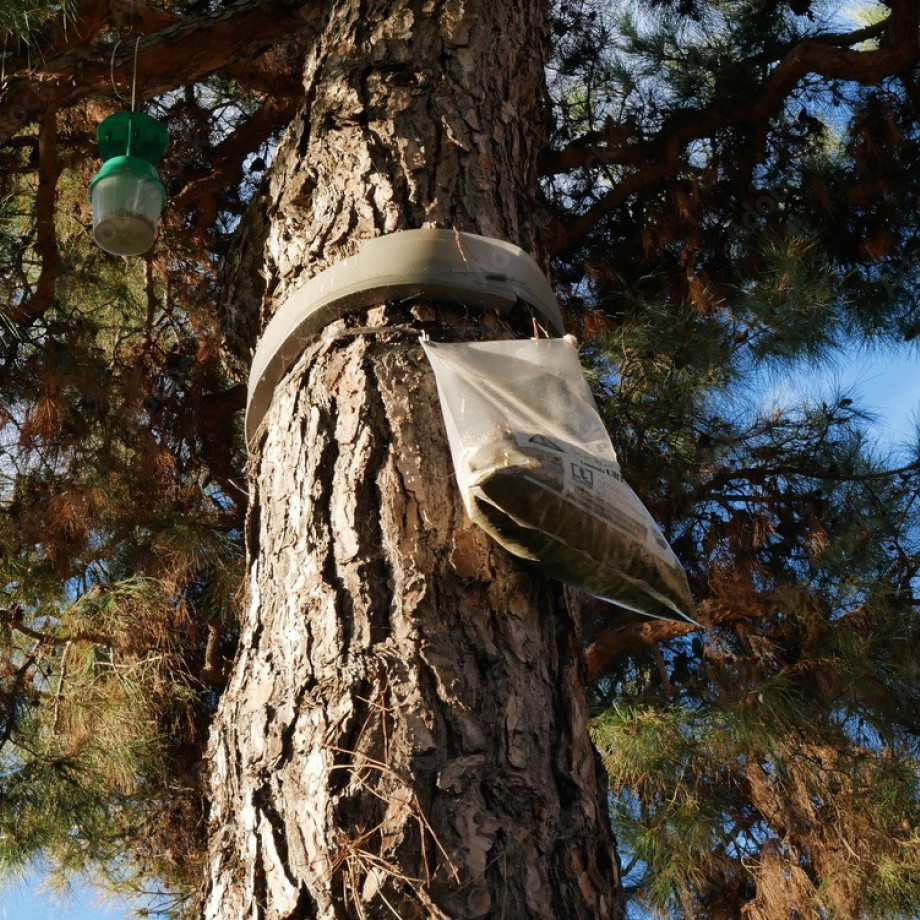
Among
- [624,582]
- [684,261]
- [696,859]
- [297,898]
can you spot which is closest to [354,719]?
[297,898]

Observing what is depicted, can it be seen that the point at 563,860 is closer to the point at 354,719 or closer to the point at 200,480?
the point at 354,719

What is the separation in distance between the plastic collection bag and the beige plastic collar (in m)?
0.11

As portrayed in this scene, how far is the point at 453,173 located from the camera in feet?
5.47

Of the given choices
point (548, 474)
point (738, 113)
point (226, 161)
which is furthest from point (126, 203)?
point (738, 113)

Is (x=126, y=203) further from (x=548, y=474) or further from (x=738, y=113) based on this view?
(x=738, y=113)

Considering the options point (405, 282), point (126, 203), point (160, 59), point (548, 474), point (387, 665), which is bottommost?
point (387, 665)

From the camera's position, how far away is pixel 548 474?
1.24m

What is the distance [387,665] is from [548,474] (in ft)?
0.78

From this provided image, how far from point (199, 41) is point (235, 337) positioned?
2.40ft

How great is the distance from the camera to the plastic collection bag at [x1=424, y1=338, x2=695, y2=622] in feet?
4.06

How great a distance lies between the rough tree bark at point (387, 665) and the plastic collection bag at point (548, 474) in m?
0.06

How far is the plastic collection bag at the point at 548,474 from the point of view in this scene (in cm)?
124

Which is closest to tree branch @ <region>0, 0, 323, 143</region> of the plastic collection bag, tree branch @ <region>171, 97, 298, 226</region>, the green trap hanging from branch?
the green trap hanging from branch

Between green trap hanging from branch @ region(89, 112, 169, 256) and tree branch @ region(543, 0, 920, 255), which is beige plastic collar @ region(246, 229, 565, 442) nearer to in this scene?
green trap hanging from branch @ region(89, 112, 169, 256)
